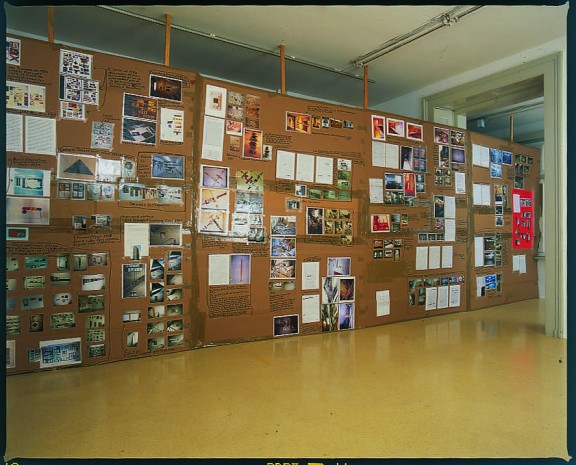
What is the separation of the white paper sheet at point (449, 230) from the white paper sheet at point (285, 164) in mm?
2103

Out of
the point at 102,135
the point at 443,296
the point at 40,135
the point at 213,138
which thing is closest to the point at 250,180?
the point at 213,138

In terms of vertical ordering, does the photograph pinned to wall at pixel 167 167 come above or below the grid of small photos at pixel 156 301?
above

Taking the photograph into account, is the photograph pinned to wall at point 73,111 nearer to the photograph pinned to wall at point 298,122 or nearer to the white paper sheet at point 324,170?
the photograph pinned to wall at point 298,122

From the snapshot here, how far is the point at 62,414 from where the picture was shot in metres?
1.87

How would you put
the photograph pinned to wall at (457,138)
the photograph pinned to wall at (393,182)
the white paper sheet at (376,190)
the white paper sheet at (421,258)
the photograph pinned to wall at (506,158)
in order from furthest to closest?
the photograph pinned to wall at (506,158), the photograph pinned to wall at (457,138), the white paper sheet at (421,258), the photograph pinned to wall at (393,182), the white paper sheet at (376,190)

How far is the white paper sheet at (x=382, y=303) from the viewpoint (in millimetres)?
3804

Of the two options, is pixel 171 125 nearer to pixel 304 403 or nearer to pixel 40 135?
pixel 40 135

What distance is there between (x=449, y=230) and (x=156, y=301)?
3.33 meters

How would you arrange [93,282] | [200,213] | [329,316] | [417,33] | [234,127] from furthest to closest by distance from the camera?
[329,316]
[417,33]
[234,127]
[200,213]
[93,282]

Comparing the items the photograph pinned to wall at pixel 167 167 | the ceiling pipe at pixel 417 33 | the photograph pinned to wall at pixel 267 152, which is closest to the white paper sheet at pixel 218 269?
the photograph pinned to wall at pixel 167 167

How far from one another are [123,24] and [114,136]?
1.32m

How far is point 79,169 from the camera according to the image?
2.54 meters

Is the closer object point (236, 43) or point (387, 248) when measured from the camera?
point (236, 43)

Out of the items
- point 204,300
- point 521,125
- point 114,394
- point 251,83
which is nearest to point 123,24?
point 251,83
